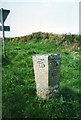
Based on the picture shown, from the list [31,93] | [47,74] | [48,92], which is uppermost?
[47,74]

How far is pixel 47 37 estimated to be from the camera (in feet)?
79.7

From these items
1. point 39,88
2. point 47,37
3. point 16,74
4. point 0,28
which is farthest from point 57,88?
point 47,37

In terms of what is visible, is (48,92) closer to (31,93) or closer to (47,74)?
(47,74)

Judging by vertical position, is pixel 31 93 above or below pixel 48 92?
below

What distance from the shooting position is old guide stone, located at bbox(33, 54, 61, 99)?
10320 millimetres

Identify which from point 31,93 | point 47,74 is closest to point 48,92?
point 47,74

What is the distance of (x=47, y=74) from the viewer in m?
10.3

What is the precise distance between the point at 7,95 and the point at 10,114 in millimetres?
1021

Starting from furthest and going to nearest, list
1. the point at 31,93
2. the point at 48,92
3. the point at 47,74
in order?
1. the point at 31,93
2. the point at 48,92
3. the point at 47,74

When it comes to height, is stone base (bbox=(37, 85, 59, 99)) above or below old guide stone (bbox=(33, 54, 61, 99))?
below

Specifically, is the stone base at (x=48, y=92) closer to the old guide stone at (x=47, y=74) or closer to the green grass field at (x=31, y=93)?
the old guide stone at (x=47, y=74)

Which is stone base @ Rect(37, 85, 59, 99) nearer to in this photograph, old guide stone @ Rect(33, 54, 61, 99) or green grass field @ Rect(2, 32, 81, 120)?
old guide stone @ Rect(33, 54, 61, 99)

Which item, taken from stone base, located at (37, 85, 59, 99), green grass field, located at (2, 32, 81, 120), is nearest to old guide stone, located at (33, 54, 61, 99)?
stone base, located at (37, 85, 59, 99)

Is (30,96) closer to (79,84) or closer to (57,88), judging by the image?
(57,88)
